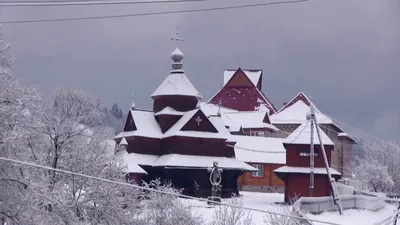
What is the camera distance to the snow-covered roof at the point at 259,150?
62.8 m

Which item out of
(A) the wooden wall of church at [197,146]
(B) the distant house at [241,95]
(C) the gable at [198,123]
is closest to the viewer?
(A) the wooden wall of church at [197,146]

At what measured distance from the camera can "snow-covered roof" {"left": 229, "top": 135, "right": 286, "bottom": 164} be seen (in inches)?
2474

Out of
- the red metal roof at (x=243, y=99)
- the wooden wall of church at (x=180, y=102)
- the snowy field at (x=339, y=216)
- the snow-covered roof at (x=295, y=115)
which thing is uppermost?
the red metal roof at (x=243, y=99)

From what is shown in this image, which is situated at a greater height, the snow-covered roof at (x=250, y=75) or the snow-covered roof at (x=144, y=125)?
the snow-covered roof at (x=250, y=75)

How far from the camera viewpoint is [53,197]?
1131 inches

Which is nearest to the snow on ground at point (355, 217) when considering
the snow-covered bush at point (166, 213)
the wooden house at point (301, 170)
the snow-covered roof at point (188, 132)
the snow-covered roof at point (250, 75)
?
the wooden house at point (301, 170)

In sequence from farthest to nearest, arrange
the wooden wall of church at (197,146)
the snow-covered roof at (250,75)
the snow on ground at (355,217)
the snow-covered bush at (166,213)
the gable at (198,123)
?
the snow-covered roof at (250,75)
the gable at (198,123)
the wooden wall of church at (197,146)
the snow on ground at (355,217)
the snow-covered bush at (166,213)

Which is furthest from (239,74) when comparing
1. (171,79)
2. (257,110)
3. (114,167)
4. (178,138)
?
(114,167)

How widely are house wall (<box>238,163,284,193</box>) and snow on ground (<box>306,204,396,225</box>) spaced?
1898cm

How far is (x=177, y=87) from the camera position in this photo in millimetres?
53750

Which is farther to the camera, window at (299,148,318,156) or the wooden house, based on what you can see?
window at (299,148,318,156)

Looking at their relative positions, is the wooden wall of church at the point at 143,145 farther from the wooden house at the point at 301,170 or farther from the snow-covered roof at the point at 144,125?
the wooden house at the point at 301,170

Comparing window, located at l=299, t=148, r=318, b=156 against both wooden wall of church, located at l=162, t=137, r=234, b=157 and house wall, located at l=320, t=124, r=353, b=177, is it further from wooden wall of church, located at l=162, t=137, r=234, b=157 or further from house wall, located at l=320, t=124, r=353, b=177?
house wall, located at l=320, t=124, r=353, b=177

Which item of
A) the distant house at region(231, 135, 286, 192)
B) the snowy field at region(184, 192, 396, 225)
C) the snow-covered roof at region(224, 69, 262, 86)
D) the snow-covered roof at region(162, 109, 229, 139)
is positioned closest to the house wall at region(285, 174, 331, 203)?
the snowy field at region(184, 192, 396, 225)
